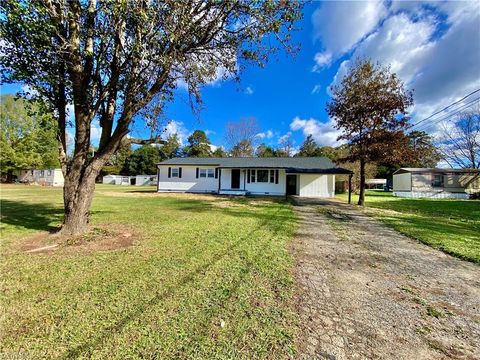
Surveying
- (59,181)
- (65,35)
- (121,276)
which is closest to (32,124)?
(59,181)

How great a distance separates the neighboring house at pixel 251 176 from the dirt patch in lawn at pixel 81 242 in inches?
628

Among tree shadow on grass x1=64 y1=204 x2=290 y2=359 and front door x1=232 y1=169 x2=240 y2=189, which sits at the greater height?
front door x1=232 y1=169 x2=240 y2=189

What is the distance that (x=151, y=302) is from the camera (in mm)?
3094

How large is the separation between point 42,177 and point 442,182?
2057 inches

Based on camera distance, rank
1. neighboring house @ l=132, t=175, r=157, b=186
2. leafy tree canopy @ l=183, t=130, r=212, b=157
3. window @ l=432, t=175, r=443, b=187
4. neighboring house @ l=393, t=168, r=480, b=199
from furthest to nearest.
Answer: leafy tree canopy @ l=183, t=130, r=212, b=157 → neighboring house @ l=132, t=175, r=157, b=186 → window @ l=432, t=175, r=443, b=187 → neighboring house @ l=393, t=168, r=480, b=199

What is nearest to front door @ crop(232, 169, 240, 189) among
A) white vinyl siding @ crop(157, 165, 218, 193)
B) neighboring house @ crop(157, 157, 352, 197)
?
neighboring house @ crop(157, 157, 352, 197)

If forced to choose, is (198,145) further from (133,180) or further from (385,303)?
(385,303)

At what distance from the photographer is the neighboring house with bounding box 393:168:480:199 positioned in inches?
1104

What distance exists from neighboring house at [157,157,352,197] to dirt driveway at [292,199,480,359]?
15.3 metres

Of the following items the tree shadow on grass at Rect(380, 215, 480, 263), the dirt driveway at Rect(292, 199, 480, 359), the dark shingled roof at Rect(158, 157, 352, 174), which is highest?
the dark shingled roof at Rect(158, 157, 352, 174)

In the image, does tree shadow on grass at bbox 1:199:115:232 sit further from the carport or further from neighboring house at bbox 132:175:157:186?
neighboring house at bbox 132:175:157:186

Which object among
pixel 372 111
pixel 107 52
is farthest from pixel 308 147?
pixel 107 52

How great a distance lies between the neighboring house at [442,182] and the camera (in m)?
28.0

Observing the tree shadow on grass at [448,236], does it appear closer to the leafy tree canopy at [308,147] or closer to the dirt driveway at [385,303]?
the dirt driveway at [385,303]
